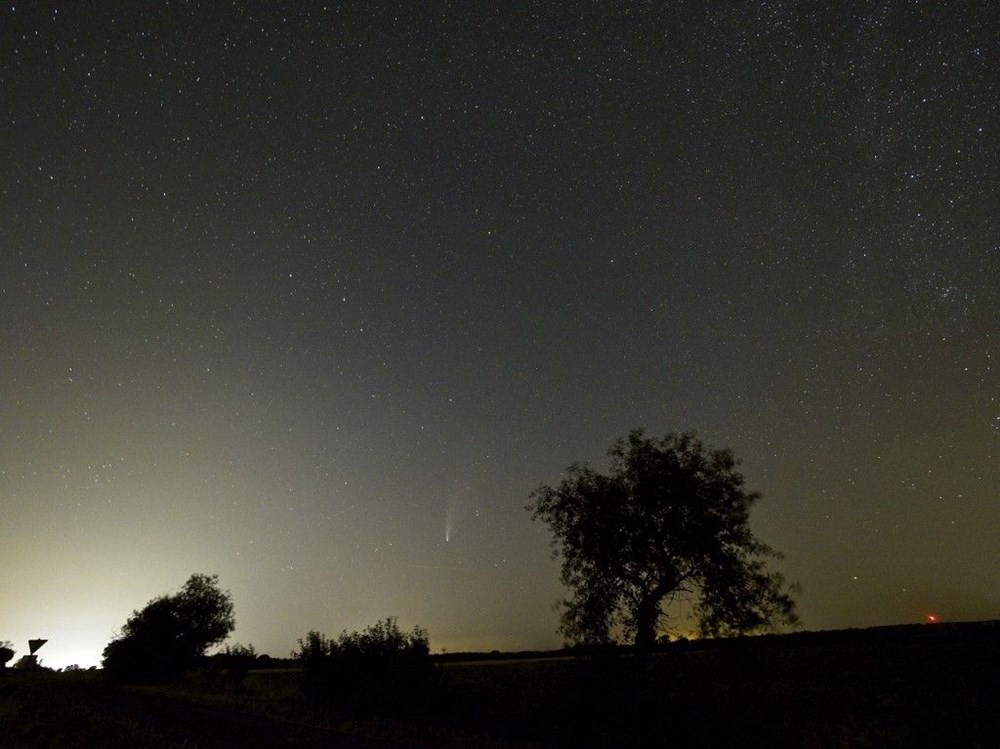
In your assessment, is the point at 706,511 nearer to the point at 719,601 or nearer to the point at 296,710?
the point at 719,601

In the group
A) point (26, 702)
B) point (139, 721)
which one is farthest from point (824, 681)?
point (26, 702)

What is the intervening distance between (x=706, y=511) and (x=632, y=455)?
12.8 ft

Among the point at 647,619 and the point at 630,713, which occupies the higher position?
the point at 647,619

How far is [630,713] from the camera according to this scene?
48.7 ft

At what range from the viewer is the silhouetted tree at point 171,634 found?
4478 centimetres

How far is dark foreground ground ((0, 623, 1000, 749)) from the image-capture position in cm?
1396

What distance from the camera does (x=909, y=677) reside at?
746 inches

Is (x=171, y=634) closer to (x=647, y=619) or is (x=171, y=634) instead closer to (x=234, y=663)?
(x=234, y=663)

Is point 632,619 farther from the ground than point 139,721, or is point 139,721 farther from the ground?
point 632,619

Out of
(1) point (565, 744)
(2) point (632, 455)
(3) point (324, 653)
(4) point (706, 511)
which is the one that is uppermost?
(2) point (632, 455)

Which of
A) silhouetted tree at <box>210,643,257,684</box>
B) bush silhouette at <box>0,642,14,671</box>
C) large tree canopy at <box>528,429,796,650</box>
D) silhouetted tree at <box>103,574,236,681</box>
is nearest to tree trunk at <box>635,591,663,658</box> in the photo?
large tree canopy at <box>528,429,796,650</box>

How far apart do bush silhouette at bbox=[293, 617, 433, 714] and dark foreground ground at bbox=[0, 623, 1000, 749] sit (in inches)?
27.1

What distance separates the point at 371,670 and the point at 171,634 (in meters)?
38.5

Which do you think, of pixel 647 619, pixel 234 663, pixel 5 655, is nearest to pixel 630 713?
pixel 647 619
